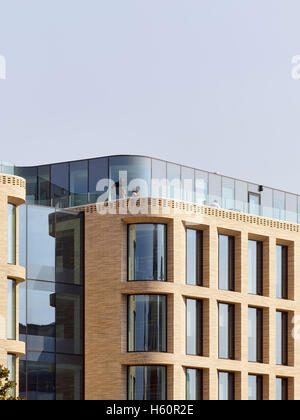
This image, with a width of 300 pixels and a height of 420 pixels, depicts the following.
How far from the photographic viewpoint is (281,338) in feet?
191

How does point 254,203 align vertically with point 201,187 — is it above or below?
below

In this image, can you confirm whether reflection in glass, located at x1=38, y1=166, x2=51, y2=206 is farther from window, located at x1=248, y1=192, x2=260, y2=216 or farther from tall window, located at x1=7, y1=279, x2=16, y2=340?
window, located at x1=248, y1=192, x2=260, y2=216

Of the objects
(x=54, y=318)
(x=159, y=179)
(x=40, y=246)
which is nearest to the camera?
(x=40, y=246)

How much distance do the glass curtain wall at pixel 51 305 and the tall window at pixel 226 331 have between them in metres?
7.29

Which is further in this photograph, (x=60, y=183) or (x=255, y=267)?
(x=255, y=267)

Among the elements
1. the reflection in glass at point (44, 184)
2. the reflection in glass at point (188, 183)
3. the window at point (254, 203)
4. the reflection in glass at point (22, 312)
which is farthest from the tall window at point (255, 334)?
the reflection in glass at point (22, 312)

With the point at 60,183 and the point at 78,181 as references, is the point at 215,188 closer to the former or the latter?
the point at 78,181

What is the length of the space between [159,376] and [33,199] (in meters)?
10.8

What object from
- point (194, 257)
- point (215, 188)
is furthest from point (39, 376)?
point (215, 188)

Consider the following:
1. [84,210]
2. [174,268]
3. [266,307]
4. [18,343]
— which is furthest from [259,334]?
[18,343]

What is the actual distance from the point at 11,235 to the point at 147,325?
27.7ft

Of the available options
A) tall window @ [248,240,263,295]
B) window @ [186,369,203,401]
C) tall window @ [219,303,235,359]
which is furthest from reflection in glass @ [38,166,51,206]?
window @ [186,369,203,401]

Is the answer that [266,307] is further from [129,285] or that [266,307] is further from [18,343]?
[18,343]

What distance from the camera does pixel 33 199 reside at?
53938 mm
